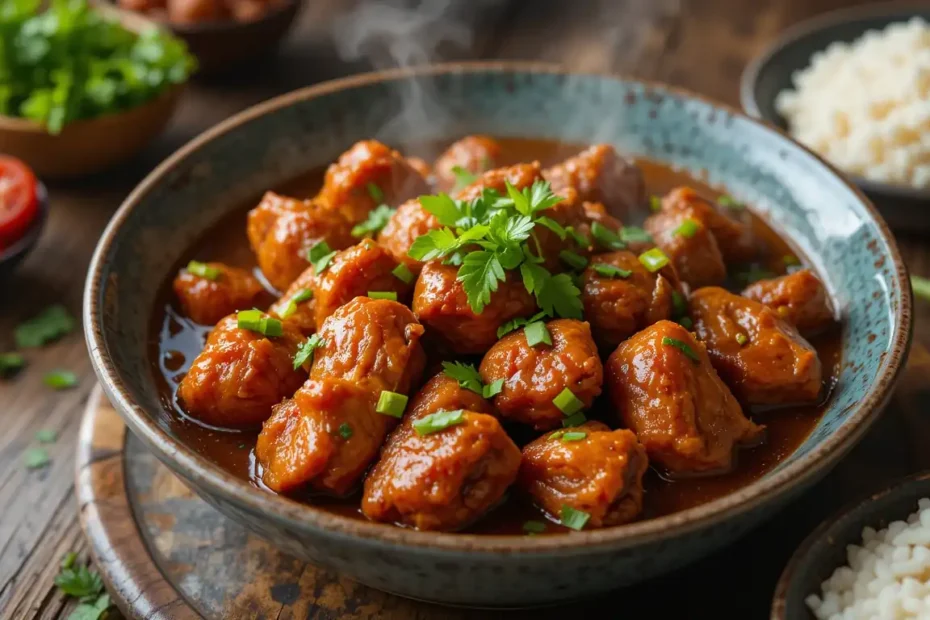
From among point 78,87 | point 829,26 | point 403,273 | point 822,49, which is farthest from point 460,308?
point 829,26

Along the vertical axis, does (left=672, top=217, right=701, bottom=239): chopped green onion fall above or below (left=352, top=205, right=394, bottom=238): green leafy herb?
above

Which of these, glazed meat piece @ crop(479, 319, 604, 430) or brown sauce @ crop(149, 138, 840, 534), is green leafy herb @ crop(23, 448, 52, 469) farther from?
glazed meat piece @ crop(479, 319, 604, 430)

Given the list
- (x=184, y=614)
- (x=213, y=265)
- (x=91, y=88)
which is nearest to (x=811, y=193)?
(x=213, y=265)

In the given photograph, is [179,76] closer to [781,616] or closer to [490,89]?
[490,89]

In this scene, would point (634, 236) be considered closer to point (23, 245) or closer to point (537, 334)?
point (537, 334)

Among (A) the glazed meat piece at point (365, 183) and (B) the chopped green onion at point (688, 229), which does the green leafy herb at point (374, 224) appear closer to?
(A) the glazed meat piece at point (365, 183)

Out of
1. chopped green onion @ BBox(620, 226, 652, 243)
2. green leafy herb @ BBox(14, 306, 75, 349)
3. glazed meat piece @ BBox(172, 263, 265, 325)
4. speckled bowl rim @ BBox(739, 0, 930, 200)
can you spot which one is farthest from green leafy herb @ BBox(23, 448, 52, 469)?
speckled bowl rim @ BBox(739, 0, 930, 200)
